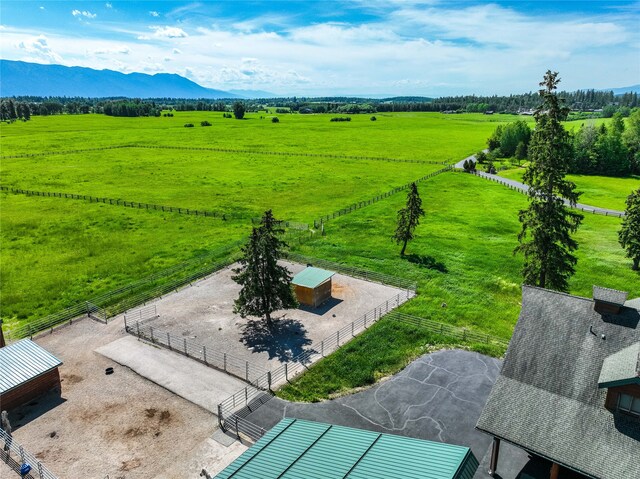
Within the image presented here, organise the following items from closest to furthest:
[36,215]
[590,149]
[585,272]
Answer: [585,272] → [36,215] → [590,149]

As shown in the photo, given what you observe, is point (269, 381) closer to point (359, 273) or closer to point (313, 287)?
point (313, 287)

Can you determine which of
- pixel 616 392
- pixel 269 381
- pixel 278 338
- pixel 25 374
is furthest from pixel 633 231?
pixel 25 374

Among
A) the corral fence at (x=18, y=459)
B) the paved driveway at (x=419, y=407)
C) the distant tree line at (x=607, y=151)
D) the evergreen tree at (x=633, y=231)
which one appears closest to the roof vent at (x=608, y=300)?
the paved driveway at (x=419, y=407)

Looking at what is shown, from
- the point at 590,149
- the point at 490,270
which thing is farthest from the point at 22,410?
A: the point at 590,149

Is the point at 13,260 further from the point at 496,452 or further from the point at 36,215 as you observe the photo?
the point at 496,452

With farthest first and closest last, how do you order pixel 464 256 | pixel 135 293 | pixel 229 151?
pixel 229 151
pixel 464 256
pixel 135 293

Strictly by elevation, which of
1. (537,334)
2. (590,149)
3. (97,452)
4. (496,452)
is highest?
(590,149)
